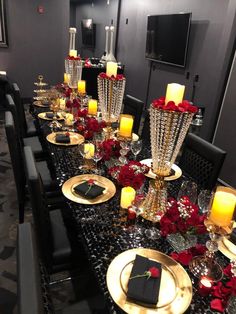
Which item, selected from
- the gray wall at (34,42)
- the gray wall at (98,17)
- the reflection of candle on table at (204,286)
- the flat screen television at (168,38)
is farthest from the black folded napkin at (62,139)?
the gray wall at (98,17)

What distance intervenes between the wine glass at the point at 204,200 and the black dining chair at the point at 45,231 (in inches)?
26.4

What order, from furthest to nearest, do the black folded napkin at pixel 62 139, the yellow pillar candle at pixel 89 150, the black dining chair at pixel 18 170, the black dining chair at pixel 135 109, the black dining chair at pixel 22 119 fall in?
the black dining chair at pixel 22 119, the black dining chair at pixel 135 109, the black folded napkin at pixel 62 139, the black dining chair at pixel 18 170, the yellow pillar candle at pixel 89 150

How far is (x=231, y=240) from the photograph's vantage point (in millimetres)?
1103

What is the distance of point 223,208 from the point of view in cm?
91

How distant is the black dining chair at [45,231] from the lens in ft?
3.76

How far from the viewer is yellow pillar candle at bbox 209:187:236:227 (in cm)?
90

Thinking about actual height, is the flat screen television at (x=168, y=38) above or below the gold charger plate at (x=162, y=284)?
above

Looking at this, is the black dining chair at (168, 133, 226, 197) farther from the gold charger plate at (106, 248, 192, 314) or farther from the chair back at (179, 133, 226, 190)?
the gold charger plate at (106, 248, 192, 314)

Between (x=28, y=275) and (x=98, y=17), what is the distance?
862 centimetres

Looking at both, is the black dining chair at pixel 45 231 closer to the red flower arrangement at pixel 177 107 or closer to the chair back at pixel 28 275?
the chair back at pixel 28 275

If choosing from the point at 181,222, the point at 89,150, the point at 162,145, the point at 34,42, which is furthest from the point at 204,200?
the point at 34,42

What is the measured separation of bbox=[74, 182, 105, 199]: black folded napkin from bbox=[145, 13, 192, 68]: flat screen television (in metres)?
3.34

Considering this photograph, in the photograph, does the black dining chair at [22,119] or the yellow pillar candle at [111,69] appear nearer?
the yellow pillar candle at [111,69]

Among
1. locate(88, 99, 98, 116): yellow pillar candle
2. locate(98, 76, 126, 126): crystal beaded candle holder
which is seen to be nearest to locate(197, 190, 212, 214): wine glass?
locate(98, 76, 126, 126): crystal beaded candle holder
